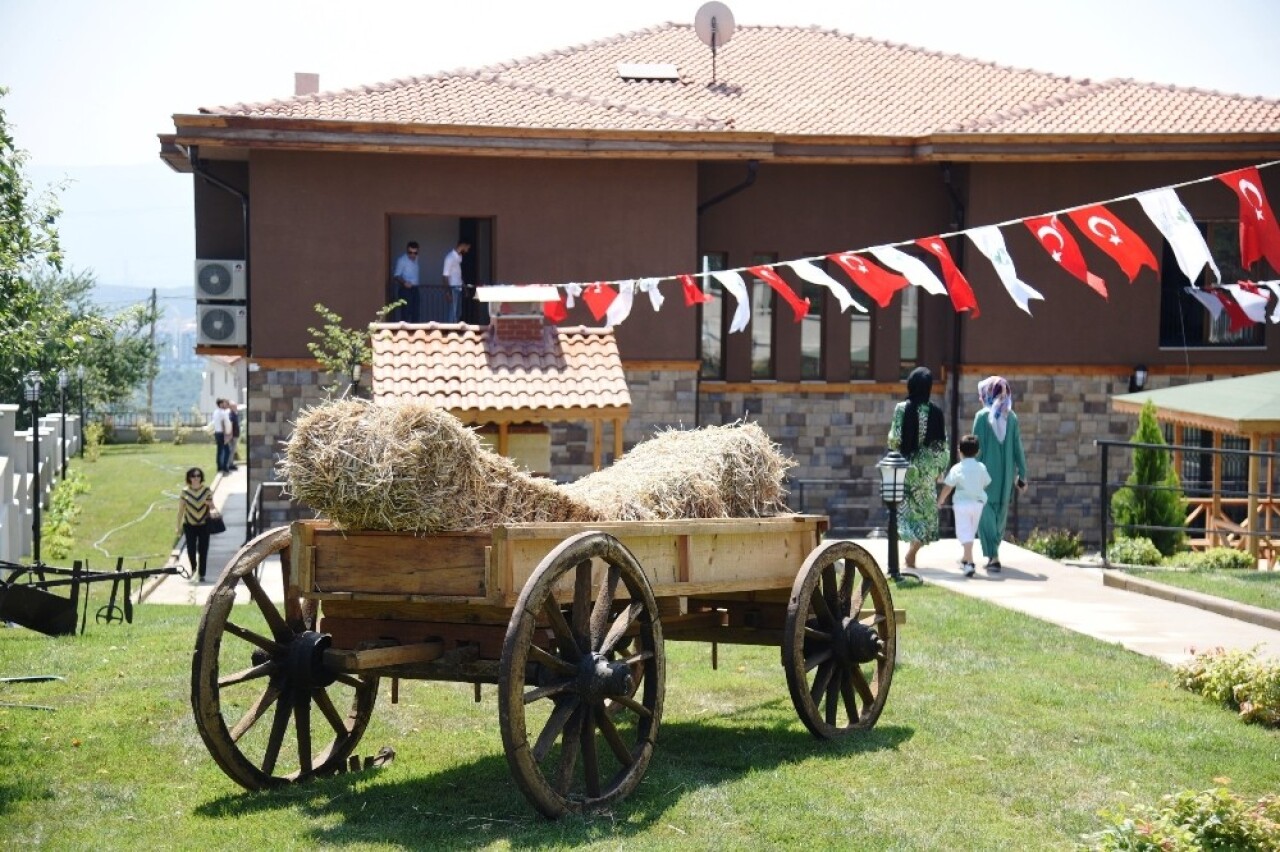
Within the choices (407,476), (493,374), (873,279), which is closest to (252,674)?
(407,476)

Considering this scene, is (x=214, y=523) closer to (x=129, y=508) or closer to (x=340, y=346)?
(x=340, y=346)

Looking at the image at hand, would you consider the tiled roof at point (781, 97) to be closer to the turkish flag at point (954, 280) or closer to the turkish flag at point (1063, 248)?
the turkish flag at point (954, 280)

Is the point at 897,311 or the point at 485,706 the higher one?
the point at 897,311

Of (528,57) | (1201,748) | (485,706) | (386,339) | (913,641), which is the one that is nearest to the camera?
(1201,748)

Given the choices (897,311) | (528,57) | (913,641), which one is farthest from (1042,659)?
(528,57)

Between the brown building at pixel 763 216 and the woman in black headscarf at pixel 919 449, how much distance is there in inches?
332

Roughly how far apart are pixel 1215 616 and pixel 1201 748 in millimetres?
4929

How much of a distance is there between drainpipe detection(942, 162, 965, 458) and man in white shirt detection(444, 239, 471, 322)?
24.0 feet

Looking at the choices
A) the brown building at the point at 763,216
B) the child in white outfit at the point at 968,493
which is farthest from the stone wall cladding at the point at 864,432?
the child in white outfit at the point at 968,493

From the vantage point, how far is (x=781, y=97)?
26.4m

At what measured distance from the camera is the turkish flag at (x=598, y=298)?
18625mm

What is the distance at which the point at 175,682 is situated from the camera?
33.0 feet

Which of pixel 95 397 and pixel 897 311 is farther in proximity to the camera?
pixel 95 397

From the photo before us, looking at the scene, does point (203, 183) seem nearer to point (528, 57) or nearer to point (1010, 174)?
point (528, 57)
